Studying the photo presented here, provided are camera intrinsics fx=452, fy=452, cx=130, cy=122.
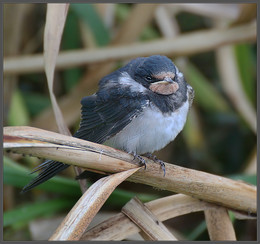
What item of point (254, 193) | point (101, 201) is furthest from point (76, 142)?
point (254, 193)

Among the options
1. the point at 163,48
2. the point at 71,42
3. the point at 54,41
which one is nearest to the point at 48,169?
the point at 54,41

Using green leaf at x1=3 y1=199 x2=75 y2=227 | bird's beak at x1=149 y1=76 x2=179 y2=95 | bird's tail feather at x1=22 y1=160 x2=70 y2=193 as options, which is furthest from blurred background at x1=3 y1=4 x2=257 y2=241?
bird's beak at x1=149 y1=76 x2=179 y2=95

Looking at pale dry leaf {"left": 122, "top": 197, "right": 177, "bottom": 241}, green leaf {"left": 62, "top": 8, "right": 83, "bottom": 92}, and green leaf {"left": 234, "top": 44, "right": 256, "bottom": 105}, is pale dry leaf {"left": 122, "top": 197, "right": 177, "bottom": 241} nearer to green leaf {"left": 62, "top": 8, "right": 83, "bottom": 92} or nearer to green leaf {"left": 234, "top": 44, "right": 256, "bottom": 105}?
green leaf {"left": 62, "top": 8, "right": 83, "bottom": 92}

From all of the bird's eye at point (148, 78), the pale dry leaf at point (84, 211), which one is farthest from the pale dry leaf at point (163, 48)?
the pale dry leaf at point (84, 211)

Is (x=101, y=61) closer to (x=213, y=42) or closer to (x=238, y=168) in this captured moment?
(x=213, y=42)

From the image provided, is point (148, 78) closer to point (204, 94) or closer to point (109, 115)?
point (109, 115)

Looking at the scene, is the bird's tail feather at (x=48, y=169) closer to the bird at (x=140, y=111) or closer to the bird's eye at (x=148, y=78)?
the bird at (x=140, y=111)
